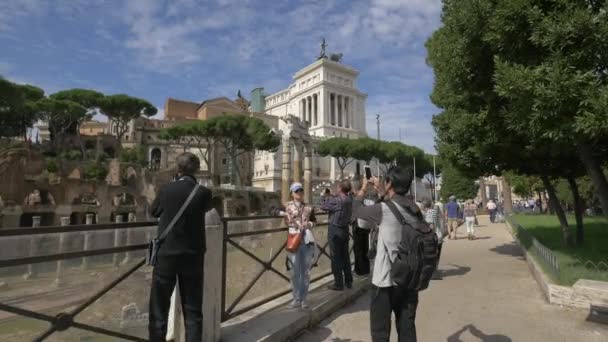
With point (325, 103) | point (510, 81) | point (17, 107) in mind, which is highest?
point (325, 103)

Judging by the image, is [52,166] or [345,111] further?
[345,111]

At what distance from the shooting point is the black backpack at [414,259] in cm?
292

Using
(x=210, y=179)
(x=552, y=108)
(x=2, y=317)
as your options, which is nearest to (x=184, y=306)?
(x=2, y=317)

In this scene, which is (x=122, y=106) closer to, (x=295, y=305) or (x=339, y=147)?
(x=339, y=147)

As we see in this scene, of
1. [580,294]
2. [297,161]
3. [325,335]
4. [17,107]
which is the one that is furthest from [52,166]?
[580,294]

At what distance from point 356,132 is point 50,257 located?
8286cm

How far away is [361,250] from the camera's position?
6.99 m

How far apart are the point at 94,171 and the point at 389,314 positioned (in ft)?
142

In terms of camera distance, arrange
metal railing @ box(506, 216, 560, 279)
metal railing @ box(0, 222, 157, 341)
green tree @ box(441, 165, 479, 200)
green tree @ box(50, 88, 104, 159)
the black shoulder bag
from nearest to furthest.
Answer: metal railing @ box(0, 222, 157, 341) → the black shoulder bag → metal railing @ box(506, 216, 560, 279) → green tree @ box(441, 165, 479, 200) → green tree @ box(50, 88, 104, 159)

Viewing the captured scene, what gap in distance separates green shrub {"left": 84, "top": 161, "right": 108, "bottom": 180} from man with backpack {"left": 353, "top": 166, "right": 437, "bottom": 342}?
41.9m

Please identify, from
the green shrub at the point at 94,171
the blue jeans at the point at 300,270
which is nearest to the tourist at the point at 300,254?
the blue jeans at the point at 300,270

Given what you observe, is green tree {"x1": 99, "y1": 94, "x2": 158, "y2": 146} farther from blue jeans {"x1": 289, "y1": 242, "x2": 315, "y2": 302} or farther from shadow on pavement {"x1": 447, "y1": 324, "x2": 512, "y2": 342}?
shadow on pavement {"x1": 447, "y1": 324, "x2": 512, "y2": 342}

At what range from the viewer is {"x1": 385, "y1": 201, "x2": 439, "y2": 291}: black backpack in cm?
292

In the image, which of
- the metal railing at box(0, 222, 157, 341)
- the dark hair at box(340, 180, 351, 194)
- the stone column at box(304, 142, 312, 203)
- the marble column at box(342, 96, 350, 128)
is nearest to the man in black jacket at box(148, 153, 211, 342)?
the metal railing at box(0, 222, 157, 341)
